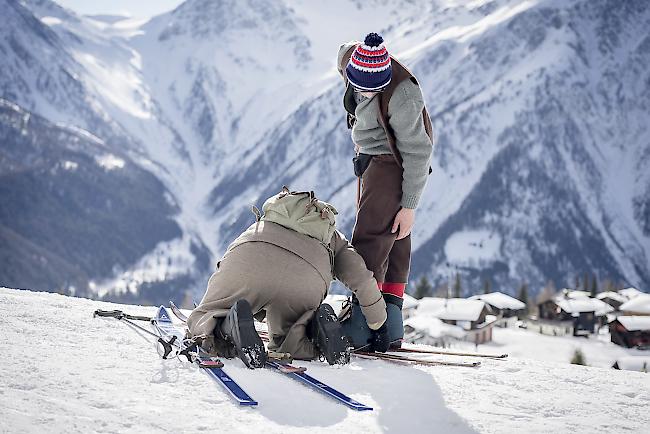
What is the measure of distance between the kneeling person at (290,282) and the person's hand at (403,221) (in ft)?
1.95

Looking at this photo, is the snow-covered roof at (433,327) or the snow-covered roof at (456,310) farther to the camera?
the snow-covered roof at (456,310)

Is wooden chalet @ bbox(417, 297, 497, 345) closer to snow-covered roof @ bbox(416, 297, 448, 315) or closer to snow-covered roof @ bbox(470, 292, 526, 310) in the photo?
snow-covered roof @ bbox(416, 297, 448, 315)

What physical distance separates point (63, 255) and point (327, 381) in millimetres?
184749

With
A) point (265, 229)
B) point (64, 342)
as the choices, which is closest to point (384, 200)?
point (265, 229)

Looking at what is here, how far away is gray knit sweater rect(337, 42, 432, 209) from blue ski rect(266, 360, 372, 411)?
1.83 m

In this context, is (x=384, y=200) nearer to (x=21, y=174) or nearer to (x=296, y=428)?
(x=296, y=428)

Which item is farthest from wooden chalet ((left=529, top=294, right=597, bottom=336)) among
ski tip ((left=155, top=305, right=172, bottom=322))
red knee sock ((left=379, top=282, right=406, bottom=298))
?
ski tip ((left=155, top=305, right=172, bottom=322))

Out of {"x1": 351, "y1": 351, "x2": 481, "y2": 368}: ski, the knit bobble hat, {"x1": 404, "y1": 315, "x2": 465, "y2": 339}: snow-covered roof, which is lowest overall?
{"x1": 351, "y1": 351, "x2": 481, "y2": 368}: ski

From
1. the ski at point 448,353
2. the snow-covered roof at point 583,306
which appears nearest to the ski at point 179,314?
the ski at point 448,353

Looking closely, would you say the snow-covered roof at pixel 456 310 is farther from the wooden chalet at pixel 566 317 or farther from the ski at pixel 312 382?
the ski at pixel 312 382

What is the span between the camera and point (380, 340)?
5.11m

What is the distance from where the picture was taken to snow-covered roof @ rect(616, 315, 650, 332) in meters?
49.1

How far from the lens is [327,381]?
3.91 m

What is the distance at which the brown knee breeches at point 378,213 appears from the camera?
5.16m
